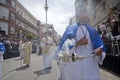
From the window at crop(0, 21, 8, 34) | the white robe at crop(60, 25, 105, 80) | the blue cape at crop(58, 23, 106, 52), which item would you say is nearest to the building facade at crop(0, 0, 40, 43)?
the window at crop(0, 21, 8, 34)

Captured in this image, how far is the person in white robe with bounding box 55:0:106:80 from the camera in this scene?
4.44 metres

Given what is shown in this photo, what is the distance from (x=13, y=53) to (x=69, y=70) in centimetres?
2509

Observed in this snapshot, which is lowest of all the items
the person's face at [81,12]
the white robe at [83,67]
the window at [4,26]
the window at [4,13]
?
the white robe at [83,67]

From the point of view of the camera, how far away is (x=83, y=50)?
4.52 metres

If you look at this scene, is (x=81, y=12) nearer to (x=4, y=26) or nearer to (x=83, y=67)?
(x=83, y=67)

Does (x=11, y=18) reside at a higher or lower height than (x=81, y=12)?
higher

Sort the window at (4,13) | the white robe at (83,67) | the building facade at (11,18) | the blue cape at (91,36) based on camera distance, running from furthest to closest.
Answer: the building facade at (11,18)
the window at (4,13)
the blue cape at (91,36)
the white robe at (83,67)

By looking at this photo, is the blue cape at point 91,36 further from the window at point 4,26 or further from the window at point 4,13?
the window at point 4,26

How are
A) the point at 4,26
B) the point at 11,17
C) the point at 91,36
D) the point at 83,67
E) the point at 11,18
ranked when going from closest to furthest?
the point at 83,67
the point at 91,36
the point at 4,26
the point at 11,17
the point at 11,18

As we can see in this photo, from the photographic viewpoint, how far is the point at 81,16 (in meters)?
4.67

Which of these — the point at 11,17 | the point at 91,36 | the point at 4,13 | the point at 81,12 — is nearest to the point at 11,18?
the point at 11,17

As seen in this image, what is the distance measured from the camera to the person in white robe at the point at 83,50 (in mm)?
4441

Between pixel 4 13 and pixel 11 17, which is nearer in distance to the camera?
pixel 4 13

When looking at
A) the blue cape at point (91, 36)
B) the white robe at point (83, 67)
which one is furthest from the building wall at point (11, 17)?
the white robe at point (83, 67)
